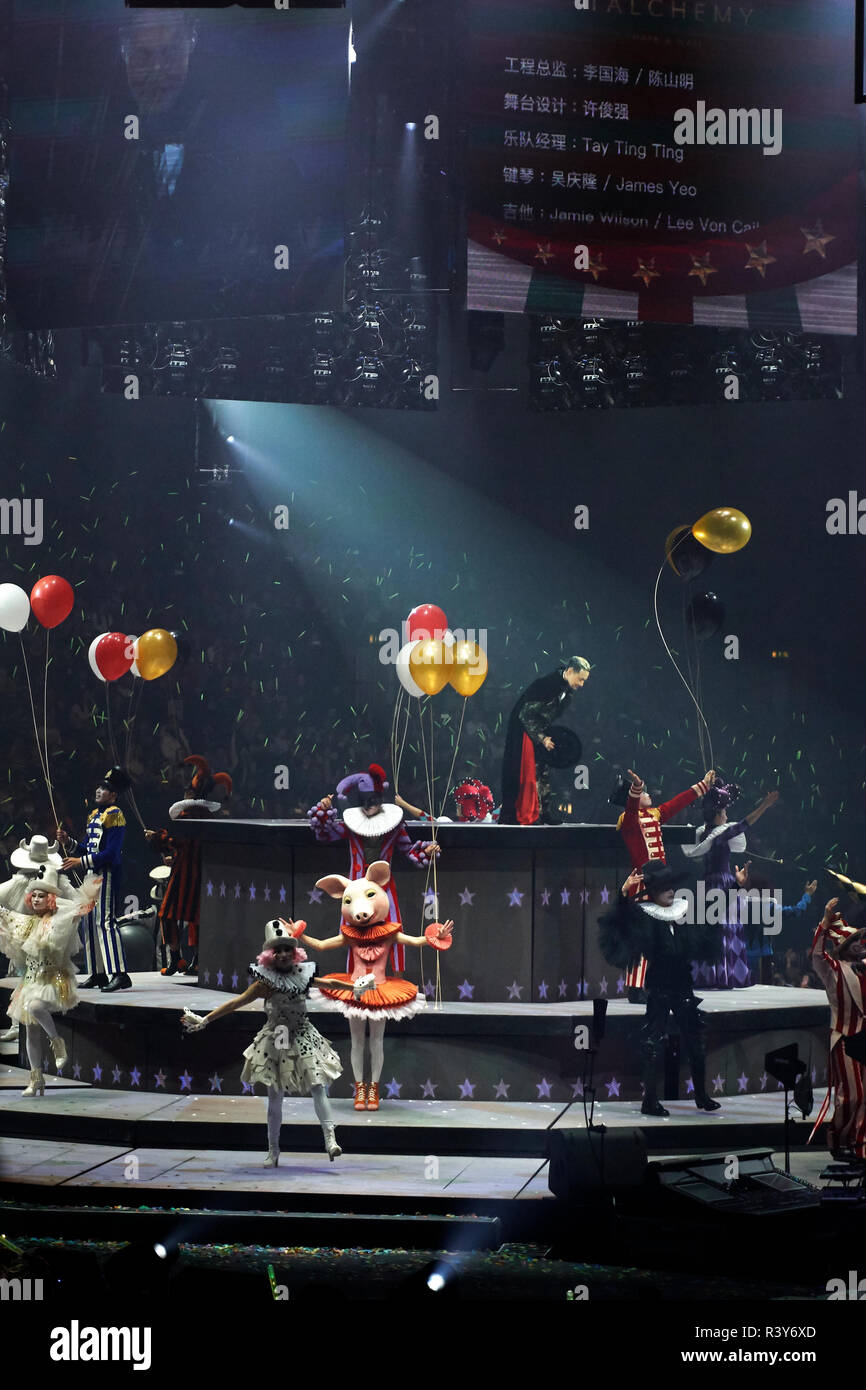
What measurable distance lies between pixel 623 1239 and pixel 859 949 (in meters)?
2.27

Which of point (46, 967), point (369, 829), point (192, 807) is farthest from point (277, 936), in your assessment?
point (192, 807)

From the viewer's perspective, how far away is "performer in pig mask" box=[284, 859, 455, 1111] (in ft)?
28.3

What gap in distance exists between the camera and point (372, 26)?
11.7 meters

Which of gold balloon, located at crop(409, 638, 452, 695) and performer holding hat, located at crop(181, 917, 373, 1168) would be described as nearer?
performer holding hat, located at crop(181, 917, 373, 1168)

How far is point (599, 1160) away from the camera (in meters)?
6.97

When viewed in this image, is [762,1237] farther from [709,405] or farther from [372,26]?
[709,405]

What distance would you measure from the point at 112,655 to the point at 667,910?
4910 millimetres

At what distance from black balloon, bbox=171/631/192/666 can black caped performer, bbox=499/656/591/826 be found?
3688 mm

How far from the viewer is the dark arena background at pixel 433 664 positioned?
7172 mm

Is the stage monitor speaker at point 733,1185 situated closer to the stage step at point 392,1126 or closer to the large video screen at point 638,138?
the stage step at point 392,1126

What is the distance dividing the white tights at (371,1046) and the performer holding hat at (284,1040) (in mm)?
505

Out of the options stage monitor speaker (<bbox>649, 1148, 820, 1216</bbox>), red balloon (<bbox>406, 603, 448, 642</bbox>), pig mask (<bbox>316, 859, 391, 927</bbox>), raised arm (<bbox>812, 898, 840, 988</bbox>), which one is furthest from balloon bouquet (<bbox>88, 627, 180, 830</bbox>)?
stage monitor speaker (<bbox>649, 1148, 820, 1216</bbox>)

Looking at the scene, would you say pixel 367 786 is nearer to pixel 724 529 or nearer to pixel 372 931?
pixel 372 931

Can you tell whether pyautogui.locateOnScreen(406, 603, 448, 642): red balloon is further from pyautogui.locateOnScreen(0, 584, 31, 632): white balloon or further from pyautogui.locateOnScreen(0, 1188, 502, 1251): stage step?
pyautogui.locateOnScreen(0, 1188, 502, 1251): stage step
